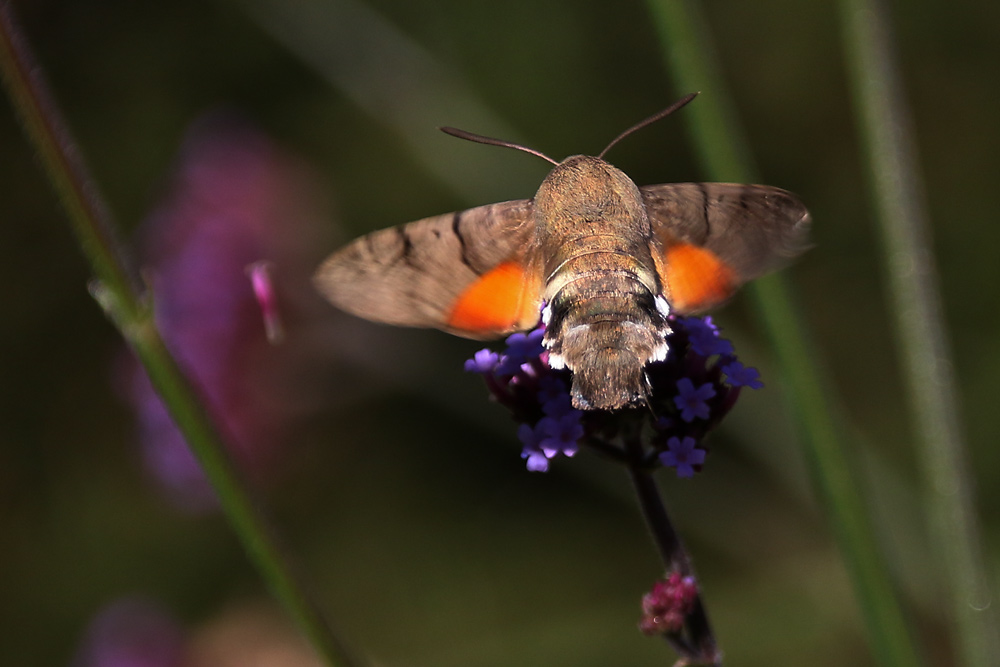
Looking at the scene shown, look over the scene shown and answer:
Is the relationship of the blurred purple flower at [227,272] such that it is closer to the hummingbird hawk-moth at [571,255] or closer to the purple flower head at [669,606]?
the hummingbird hawk-moth at [571,255]

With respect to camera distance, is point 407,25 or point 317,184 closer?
point 317,184

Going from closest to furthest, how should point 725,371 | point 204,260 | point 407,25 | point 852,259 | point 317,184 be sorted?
point 725,371
point 204,260
point 317,184
point 852,259
point 407,25

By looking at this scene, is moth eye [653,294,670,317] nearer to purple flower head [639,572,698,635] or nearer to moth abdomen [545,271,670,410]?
moth abdomen [545,271,670,410]

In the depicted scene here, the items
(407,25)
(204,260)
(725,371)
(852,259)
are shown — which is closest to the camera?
(725,371)

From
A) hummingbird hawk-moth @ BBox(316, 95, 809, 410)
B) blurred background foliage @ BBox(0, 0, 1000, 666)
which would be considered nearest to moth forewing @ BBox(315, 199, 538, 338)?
hummingbird hawk-moth @ BBox(316, 95, 809, 410)

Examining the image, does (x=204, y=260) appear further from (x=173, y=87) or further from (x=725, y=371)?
(x=725, y=371)

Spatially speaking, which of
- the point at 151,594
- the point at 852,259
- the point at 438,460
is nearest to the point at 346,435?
the point at 438,460

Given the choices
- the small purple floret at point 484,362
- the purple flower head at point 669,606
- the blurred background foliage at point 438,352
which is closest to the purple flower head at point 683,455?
the purple flower head at point 669,606
